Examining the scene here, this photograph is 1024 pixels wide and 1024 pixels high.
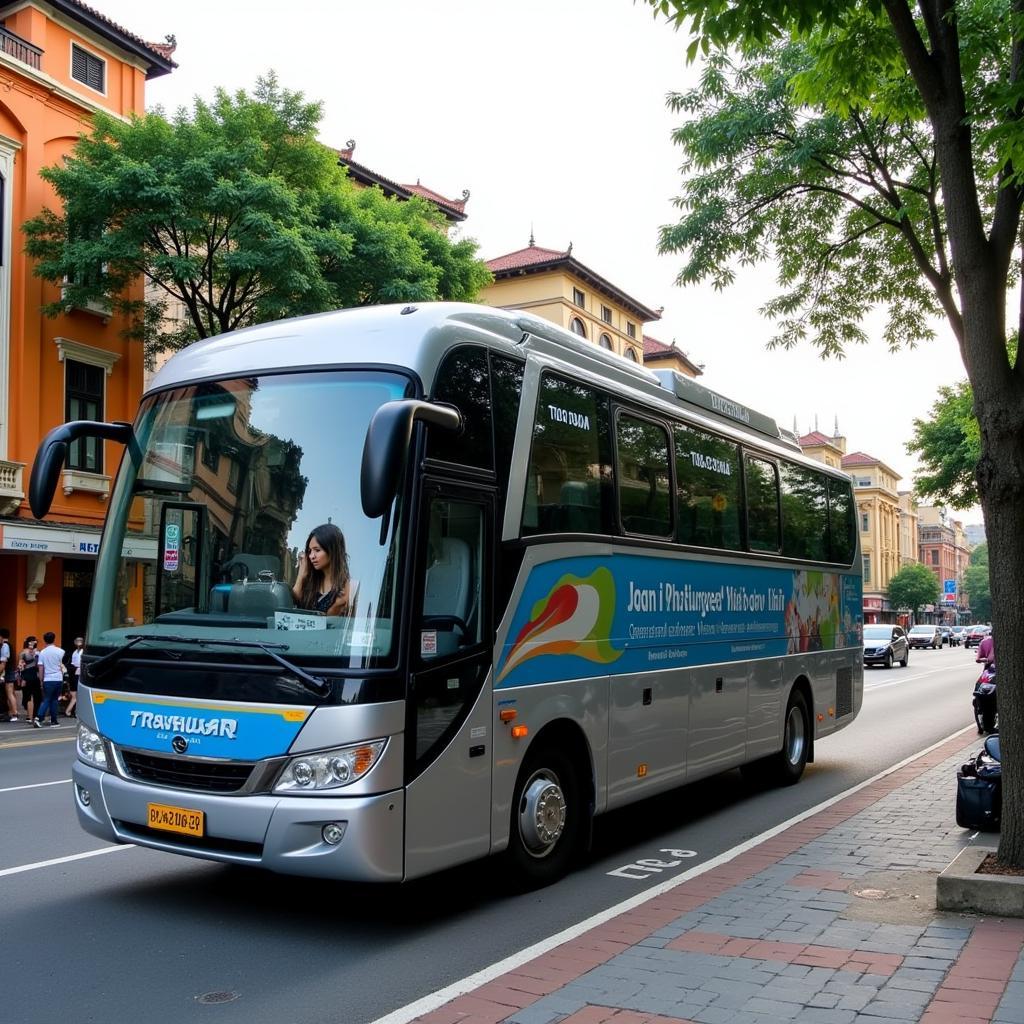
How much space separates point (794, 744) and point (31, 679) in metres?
15.4

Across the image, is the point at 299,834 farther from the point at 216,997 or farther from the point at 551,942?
the point at 551,942

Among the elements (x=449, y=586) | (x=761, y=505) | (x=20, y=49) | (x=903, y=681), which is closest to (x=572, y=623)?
(x=449, y=586)

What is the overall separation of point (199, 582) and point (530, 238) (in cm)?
5160

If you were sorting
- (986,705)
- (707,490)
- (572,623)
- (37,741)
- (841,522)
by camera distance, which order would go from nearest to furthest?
(572,623) < (707,490) < (986,705) < (841,522) < (37,741)

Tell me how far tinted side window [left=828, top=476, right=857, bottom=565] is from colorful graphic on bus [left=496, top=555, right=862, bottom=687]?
94 cm

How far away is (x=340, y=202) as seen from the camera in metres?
24.8

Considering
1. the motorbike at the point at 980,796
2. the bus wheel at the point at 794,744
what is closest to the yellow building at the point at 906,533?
the bus wheel at the point at 794,744

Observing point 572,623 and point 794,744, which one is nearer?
point 572,623

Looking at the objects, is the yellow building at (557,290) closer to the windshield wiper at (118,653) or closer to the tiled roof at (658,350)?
the tiled roof at (658,350)

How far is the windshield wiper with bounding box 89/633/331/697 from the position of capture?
556cm

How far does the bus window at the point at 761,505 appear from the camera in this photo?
425 inches

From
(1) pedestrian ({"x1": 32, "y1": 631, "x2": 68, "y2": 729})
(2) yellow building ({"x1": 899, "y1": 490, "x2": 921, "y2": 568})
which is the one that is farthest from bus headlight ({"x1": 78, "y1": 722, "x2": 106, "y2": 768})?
(2) yellow building ({"x1": 899, "y1": 490, "x2": 921, "y2": 568})

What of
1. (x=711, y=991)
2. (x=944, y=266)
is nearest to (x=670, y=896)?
(x=711, y=991)

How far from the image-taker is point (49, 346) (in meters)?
24.8
